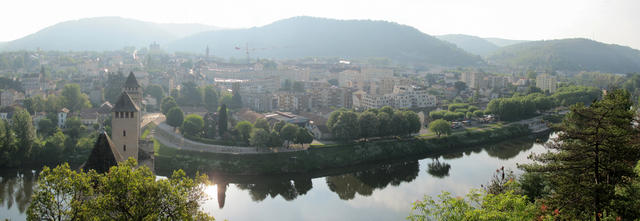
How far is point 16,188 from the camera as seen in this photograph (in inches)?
1067

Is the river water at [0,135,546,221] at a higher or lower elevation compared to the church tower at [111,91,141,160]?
lower

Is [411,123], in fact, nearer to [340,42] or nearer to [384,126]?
[384,126]

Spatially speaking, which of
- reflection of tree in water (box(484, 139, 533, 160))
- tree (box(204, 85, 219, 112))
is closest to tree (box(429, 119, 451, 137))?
reflection of tree in water (box(484, 139, 533, 160))

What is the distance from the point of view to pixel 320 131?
37.4 metres

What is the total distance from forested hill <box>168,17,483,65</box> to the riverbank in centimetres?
11234

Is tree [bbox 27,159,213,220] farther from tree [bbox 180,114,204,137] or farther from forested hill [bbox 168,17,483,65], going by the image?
forested hill [bbox 168,17,483,65]

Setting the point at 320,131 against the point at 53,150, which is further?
the point at 320,131

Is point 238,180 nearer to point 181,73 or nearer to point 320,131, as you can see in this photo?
point 320,131

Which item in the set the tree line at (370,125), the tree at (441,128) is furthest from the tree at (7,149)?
the tree at (441,128)

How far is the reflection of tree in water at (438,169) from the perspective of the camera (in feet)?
103

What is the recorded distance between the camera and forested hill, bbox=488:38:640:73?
444 ft

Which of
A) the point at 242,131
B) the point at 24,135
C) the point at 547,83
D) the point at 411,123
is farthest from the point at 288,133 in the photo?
the point at 547,83

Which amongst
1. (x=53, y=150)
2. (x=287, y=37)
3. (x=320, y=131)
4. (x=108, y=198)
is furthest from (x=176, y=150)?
(x=287, y=37)

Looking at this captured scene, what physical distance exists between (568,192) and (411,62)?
137m
